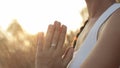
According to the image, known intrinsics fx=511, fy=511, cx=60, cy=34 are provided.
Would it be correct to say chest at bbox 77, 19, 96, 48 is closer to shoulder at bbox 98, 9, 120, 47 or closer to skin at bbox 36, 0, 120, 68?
skin at bbox 36, 0, 120, 68

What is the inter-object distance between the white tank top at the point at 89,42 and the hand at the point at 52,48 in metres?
0.05

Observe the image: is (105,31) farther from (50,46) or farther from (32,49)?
(32,49)

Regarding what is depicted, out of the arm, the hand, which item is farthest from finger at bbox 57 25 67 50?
the arm

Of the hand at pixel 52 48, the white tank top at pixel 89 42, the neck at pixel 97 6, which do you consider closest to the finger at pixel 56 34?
the hand at pixel 52 48

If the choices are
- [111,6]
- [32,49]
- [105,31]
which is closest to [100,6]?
[111,6]

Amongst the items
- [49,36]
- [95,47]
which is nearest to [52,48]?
[49,36]

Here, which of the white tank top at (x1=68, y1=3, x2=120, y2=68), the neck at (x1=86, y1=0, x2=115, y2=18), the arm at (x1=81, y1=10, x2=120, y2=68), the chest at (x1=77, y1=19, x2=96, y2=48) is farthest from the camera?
the chest at (x1=77, y1=19, x2=96, y2=48)

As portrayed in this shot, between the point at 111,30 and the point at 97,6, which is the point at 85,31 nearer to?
the point at 97,6

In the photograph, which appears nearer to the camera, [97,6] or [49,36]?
[49,36]

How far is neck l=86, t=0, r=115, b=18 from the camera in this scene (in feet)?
6.89

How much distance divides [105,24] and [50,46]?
246 mm

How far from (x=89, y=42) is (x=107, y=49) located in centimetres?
17

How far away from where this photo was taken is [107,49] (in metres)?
1.85

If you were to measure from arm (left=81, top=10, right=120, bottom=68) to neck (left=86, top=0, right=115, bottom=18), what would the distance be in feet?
0.69
